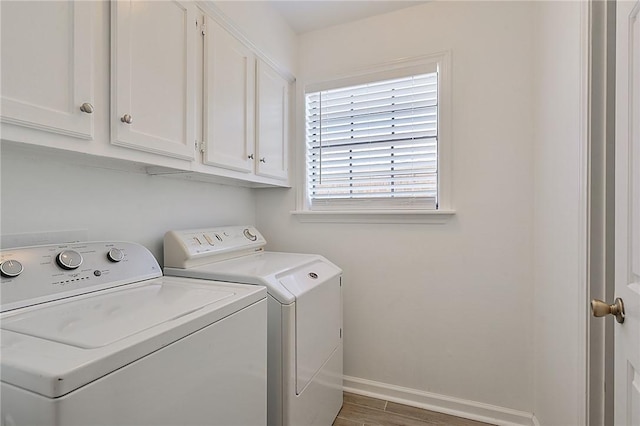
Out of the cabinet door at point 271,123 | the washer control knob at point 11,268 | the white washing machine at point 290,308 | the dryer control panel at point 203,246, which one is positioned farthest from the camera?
the cabinet door at point 271,123

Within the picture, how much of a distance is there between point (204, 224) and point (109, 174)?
623 millimetres

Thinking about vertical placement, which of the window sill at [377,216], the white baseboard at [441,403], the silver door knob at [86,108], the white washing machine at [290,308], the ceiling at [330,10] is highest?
the ceiling at [330,10]

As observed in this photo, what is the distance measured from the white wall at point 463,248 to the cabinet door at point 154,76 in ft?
3.84

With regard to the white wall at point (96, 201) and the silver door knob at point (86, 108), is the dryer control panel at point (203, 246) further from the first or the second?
the silver door knob at point (86, 108)

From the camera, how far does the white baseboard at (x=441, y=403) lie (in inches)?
69.4

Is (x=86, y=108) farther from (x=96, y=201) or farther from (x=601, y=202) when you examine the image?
(x=601, y=202)

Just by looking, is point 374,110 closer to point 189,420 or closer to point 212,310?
point 212,310

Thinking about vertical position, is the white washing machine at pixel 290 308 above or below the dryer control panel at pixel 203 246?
below

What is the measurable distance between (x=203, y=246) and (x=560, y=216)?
1.64 meters

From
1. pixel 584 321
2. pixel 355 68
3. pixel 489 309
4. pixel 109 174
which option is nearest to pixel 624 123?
pixel 584 321

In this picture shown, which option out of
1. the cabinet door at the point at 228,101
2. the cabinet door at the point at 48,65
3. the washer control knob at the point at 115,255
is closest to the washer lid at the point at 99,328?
the washer control knob at the point at 115,255

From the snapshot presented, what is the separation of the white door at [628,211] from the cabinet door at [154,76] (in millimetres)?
1464

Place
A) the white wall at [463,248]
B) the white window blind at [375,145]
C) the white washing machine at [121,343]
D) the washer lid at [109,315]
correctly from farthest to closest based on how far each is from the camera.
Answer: the white window blind at [375,145]
the white wall at [463,248]
the washer lid at [109,315]
the white washing machine at [121,343]

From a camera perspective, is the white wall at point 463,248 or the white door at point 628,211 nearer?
the white door at point 628,211
